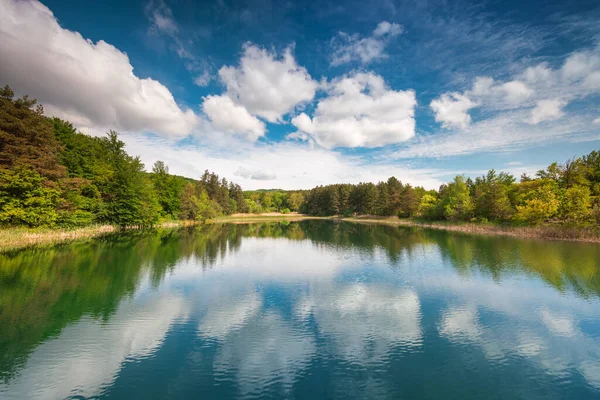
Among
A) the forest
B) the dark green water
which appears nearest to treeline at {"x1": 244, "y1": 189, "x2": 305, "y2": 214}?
the forest

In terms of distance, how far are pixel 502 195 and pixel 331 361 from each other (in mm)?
58597

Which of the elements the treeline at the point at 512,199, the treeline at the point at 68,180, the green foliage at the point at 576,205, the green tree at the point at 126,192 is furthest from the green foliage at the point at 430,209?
the green tree at the point at 126,192

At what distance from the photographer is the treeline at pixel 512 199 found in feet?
135

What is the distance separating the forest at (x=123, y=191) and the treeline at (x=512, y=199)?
6.2 inches

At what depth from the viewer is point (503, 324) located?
41.7 feet

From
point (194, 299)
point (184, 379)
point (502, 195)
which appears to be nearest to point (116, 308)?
point (194, 299)

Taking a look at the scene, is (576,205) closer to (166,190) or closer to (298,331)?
(298,331)

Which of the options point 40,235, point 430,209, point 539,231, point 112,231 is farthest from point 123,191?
point 430,209

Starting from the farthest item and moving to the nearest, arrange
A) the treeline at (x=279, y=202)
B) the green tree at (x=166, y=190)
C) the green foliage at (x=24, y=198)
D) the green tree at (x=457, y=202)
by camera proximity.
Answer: the treeline at (x=279, y=202), the green tree at (x=166, y=190), the green tree at (x=457, y=202), the green foliage at (x=24, y=198)

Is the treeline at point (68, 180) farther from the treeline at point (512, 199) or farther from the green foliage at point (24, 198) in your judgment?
the treeline at point (512, 199)

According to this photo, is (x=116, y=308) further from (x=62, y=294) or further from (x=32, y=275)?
(x=32, y=275)

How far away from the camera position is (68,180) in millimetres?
35562

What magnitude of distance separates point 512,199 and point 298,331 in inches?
2486

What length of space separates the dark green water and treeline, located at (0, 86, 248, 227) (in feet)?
32.9
